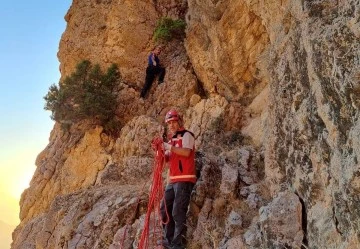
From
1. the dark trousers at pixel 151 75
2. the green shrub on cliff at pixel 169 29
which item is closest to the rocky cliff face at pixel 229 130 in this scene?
the dark trousers at pixel 151 75

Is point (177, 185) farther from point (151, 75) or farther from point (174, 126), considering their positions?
point (151, 75)

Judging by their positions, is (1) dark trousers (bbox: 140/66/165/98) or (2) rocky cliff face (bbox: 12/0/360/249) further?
(1) dark trousers (bbox: 140/66/165/98)

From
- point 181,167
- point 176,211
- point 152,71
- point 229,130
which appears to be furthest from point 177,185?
point 152,71

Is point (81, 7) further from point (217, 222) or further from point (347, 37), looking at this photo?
point (347, 37)

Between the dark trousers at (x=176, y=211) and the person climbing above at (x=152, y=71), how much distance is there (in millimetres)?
8806

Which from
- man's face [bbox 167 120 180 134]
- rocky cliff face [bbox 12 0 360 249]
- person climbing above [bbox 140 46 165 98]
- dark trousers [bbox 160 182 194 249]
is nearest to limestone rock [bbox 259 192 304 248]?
rocky cliff face [bbox 12 0 360 249]

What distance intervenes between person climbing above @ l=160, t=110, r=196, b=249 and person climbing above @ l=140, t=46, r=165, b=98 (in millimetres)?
8473

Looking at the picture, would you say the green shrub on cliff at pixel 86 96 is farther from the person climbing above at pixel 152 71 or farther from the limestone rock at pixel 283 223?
the limestone rock at pixel 283 223

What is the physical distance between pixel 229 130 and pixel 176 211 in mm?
4642

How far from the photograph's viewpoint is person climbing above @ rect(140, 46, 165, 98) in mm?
15430

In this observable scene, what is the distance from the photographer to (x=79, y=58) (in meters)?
17.9

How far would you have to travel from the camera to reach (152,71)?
51.0 feet

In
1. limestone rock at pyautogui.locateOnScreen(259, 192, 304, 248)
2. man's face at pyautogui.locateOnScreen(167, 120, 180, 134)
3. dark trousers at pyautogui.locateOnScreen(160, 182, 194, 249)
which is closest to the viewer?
limestone rock at pyautogui.locateOnScreen(259, 192, 304, 248)

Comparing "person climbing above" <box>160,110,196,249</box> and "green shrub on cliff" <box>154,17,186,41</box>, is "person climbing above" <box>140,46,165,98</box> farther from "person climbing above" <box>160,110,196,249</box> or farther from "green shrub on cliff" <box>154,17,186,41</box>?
"person climbing above" <box>160,110,196,249</box>
